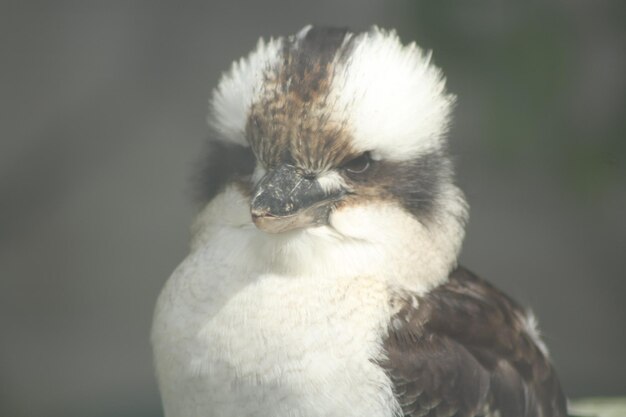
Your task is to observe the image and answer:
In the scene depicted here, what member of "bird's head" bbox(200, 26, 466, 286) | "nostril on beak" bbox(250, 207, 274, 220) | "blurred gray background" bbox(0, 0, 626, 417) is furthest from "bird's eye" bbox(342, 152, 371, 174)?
"blurred gray background" bbox(0, 0, 626, 417)

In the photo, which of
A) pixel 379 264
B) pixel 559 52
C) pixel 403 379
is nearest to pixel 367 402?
pixel 403 379

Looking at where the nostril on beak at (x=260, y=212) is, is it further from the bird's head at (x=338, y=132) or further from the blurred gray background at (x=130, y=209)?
the blurred gray background at (x=130, y=209)

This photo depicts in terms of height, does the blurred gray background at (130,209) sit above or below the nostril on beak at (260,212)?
below

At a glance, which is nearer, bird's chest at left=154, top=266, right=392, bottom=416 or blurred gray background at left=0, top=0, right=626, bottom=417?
bird's chest at left=154, top=266, right=392, bottom=416

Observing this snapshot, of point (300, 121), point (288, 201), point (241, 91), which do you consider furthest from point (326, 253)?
point (241, 91)

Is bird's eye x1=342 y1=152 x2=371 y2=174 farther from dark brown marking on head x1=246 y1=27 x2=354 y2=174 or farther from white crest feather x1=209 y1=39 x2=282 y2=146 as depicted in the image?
white crest feather x1=209 y1=39 x2=282 y2=146

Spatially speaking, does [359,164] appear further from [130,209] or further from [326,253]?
[130,209]

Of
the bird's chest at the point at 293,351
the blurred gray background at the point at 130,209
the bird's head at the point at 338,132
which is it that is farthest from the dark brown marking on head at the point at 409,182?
the blurred gray background at the point at 130,209
